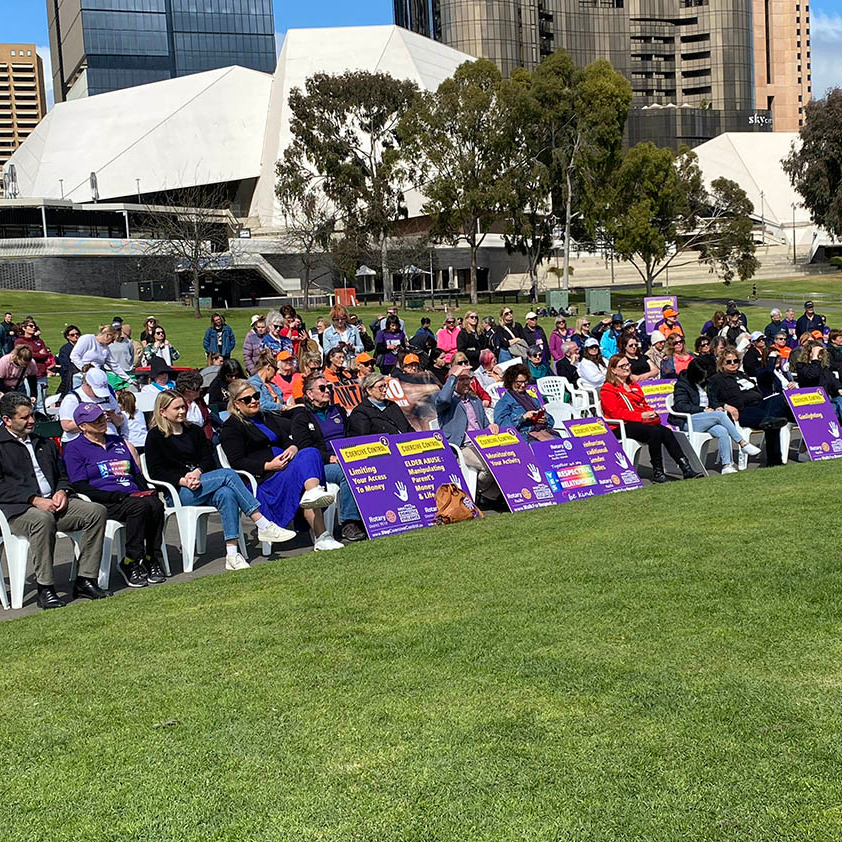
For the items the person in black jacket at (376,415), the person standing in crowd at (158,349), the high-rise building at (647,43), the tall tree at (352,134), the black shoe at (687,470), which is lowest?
the black shoe at (687,470)

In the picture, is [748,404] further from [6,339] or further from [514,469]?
[6,339]

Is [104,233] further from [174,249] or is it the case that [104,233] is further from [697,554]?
[697,554]

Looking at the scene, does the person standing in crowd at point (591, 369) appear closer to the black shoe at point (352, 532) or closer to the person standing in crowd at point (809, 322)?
the black shoe at point (352, 532)

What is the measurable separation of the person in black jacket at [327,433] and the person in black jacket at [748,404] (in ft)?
14.1

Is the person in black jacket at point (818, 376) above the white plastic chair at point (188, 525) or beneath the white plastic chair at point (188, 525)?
above

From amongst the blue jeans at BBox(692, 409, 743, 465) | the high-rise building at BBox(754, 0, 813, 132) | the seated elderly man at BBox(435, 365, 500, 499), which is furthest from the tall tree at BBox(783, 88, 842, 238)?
the high-rise building at BBox(754, 0, 813, 132)

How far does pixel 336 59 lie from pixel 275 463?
8308 centimetres

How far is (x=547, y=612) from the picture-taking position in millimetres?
5922

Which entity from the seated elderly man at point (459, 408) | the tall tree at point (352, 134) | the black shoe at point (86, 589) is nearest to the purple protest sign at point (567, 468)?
the seated elderly man at point (459, 408)

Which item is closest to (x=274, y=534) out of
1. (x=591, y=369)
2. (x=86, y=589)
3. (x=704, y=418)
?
(x=86, y=589)

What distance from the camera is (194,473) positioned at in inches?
345

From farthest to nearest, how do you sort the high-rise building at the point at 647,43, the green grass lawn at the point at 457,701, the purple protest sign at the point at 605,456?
the high-rise building at the point at 647,43
the purple protest sign at the point at 605,456
the green grass lawn at the point at 457,701

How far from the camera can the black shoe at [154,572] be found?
8195mm

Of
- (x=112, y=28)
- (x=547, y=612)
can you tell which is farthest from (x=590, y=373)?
(x=112, y=28)
